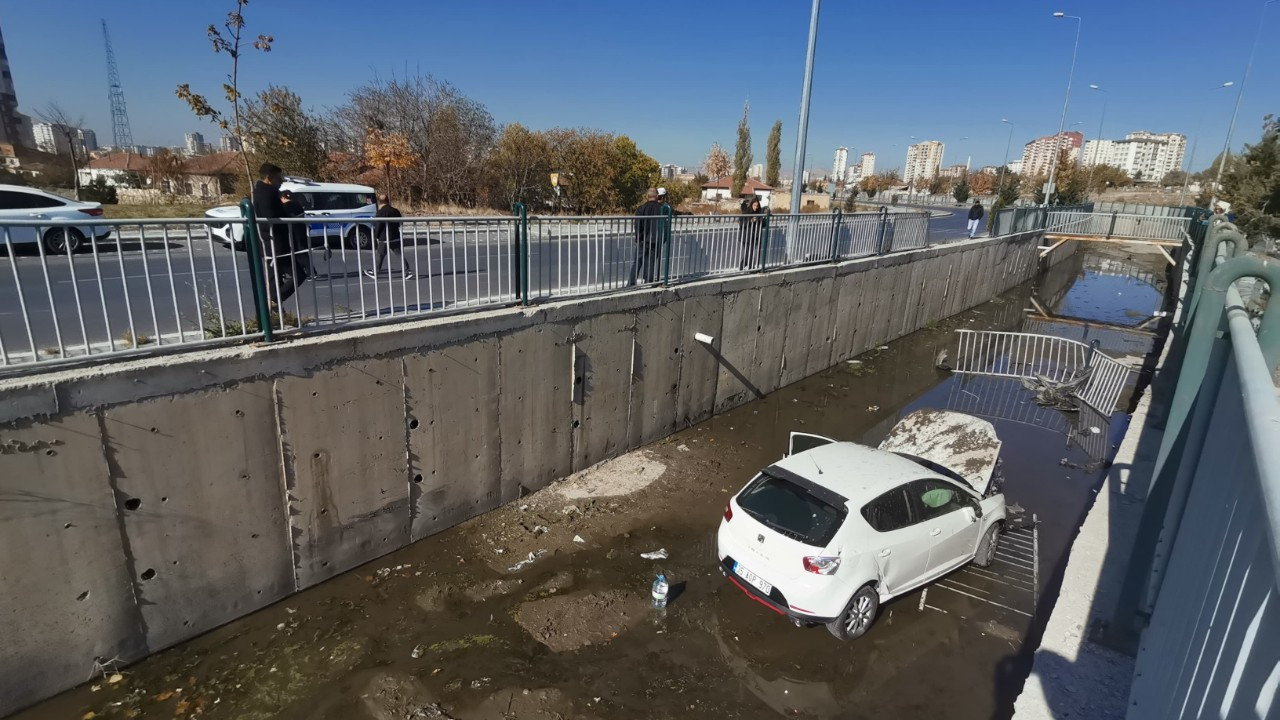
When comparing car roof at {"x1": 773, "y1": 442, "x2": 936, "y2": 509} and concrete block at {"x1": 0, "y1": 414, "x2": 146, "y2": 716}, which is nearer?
concrete block at {"x1": 0, "y1": 414, "x2": 146, "y2": 716}

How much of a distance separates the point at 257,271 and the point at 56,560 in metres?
2.52

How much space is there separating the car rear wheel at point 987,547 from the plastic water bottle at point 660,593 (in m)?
3.39

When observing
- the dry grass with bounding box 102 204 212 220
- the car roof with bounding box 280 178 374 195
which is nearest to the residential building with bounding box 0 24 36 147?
the dry grass with bounding box 102 204 212 220

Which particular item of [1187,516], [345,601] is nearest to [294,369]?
[345,601]

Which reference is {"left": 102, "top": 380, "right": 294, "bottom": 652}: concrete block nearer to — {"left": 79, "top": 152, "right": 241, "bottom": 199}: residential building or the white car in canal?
the white car in canal

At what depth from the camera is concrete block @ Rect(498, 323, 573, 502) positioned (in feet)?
23.3

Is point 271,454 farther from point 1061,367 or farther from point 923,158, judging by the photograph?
point 923,158

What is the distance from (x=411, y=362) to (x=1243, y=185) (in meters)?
40.9

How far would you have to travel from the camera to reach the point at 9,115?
235 feet

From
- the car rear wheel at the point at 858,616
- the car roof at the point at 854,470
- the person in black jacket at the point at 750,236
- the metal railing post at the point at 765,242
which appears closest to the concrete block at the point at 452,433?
the car roof at the point at 854,470

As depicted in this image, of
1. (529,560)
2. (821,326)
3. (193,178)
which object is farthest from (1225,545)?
(193,178)

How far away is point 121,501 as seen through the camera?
4516mm

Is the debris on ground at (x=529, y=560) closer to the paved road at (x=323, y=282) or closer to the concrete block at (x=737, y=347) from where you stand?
the paved road at (x=323, y=282)

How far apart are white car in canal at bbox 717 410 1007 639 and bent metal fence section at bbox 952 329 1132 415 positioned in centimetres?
703
